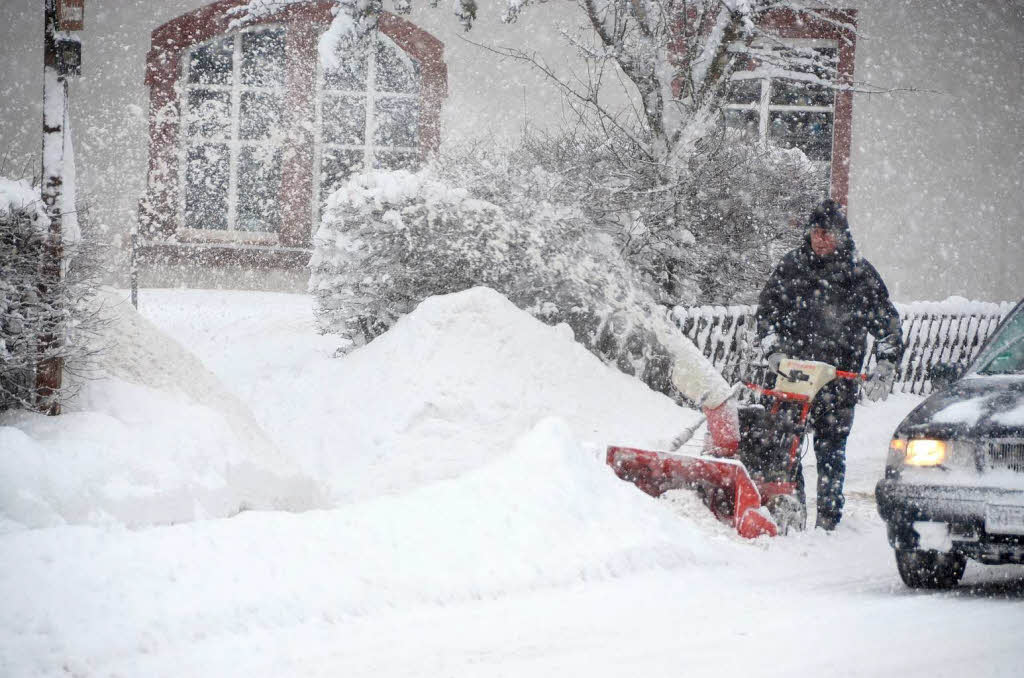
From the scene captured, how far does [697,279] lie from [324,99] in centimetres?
577

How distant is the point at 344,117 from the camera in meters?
14.1

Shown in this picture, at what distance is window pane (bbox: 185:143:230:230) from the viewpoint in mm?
13891

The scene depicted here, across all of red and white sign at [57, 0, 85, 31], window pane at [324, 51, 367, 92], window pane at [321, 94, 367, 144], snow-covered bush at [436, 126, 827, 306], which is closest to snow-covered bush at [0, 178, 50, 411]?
red and white sign at [57, 0, 85, 31]

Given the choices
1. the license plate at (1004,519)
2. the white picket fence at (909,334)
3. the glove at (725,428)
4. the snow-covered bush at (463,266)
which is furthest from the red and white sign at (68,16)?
the white picket fence at (909,334)

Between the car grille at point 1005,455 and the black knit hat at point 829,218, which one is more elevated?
the black knit hat at point 829,218

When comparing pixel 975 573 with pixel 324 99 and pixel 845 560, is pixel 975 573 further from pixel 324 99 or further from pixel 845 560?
pixel 324 99

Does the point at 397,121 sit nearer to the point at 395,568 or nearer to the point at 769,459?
the point at 769,459

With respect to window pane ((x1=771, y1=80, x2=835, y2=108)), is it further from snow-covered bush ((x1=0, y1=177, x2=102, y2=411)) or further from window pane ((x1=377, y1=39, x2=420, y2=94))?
snow-covered bush ((x1=0, y1=177, x2=102, y2=411))

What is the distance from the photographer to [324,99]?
46.0 ft

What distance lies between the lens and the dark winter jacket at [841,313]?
256 inches

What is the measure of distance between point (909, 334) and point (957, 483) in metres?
8.45

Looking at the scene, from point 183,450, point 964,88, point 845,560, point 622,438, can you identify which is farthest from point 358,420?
point 964,88

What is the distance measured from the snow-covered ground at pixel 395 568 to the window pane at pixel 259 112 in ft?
25.0

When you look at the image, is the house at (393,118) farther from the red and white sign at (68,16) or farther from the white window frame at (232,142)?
the red and white sign at (68,16)
